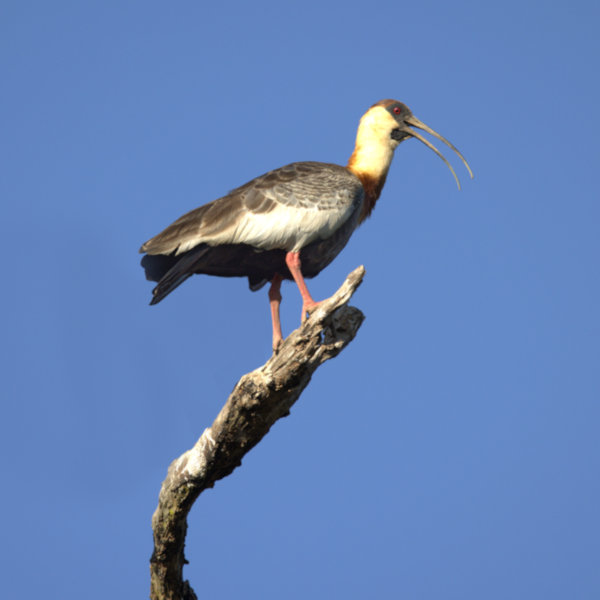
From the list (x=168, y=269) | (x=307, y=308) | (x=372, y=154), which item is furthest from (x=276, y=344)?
(x=372, y=154)

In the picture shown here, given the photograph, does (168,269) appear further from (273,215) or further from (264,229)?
(273,215)

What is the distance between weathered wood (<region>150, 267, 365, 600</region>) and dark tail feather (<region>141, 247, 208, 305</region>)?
4.64 feet

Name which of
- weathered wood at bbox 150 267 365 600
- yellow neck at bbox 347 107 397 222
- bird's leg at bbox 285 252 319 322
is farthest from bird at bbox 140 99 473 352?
weathered wood at bbox 150 267 365 600

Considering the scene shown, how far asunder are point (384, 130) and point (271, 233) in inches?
94.7

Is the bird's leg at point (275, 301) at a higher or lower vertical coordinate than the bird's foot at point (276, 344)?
higher

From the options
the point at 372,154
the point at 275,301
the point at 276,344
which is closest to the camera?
the point at 276,344

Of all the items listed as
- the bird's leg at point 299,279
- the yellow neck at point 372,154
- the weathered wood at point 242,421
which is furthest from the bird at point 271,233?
the weathered wood at point 242,421

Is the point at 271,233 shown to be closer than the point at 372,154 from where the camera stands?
Yes

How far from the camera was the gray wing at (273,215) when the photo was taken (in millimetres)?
8102

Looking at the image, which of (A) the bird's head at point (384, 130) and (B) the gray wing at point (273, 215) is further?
(A) the bird's head at point (384, 130)

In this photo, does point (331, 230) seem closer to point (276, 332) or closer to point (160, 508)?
point (276, 332)

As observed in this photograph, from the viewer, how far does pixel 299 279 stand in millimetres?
8250

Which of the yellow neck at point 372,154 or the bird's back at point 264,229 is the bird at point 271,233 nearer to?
the bird's back at point 264,229

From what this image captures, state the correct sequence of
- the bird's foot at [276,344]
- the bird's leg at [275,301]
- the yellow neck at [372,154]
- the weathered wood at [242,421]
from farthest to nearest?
1. the yellow neck at [372,154]
2. the bird's leg at [275,301]
3. the bird's foot at [276,344]
4. the weathered wood at [242,421]
